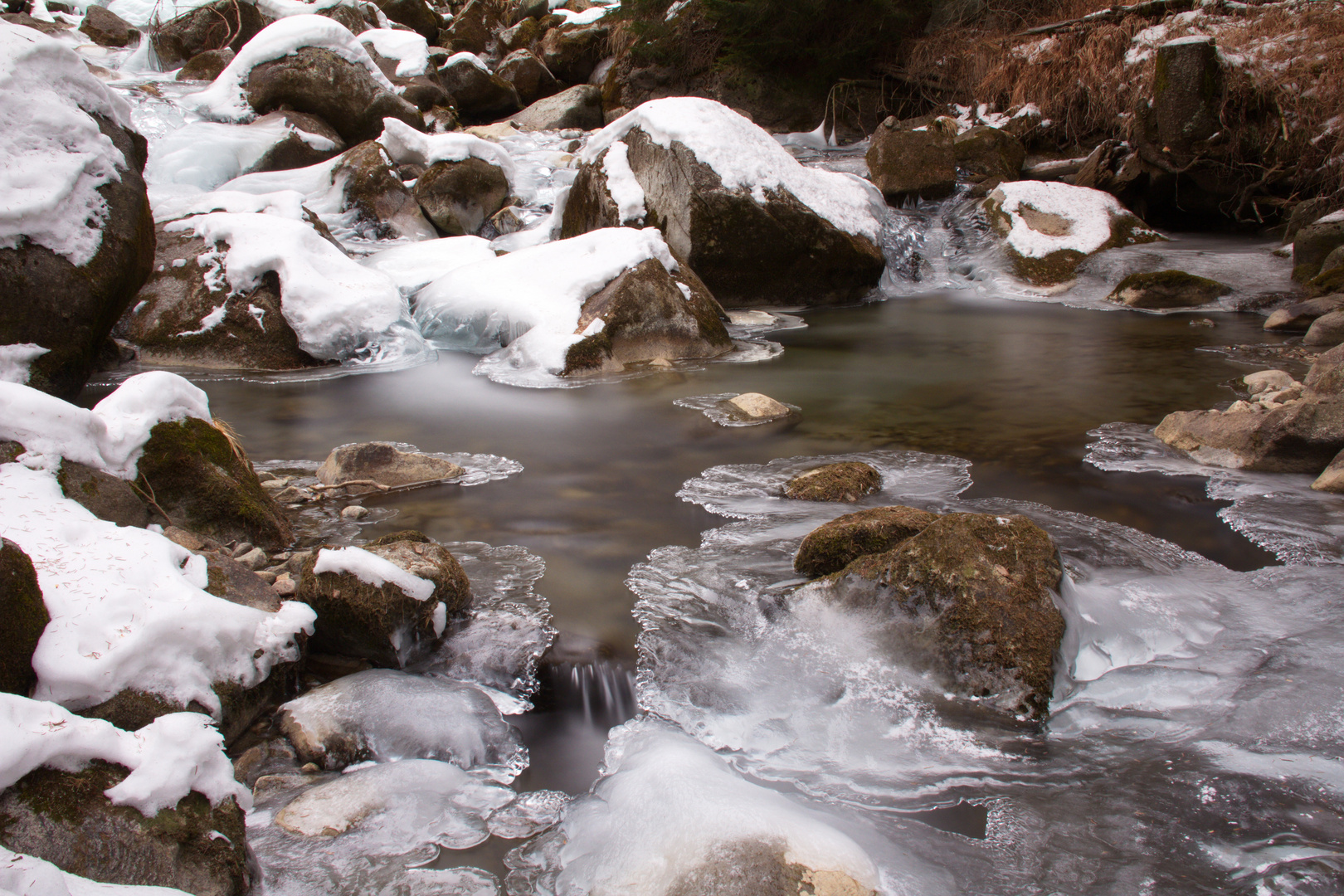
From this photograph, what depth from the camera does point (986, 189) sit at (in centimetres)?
1084

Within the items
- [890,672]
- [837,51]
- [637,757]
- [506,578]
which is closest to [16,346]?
[506,578]

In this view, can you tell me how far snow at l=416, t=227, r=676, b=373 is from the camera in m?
6.36

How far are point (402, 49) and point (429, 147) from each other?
265 inches

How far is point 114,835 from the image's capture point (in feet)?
4.87

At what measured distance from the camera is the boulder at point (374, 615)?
243 cm

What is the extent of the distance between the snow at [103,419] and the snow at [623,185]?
5371mm

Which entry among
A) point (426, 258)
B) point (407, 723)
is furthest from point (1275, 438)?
point (426, 258)

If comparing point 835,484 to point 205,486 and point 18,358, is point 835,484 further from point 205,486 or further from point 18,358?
point 18,358

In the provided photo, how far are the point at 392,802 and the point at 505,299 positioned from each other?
5.23m

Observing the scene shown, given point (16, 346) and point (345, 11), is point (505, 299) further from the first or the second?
point (345, 11)

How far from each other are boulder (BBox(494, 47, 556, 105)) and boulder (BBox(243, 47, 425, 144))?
20.0 ft

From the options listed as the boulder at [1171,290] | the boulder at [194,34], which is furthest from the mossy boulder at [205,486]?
the boulder at [194,34]

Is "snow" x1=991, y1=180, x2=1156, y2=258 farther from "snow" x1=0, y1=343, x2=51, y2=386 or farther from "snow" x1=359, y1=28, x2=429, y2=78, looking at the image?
"snow" x1=359, y1=28, x2=429, y2=78

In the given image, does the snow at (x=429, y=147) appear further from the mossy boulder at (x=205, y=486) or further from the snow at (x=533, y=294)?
the mossy boulder at (x=205, y=486)
